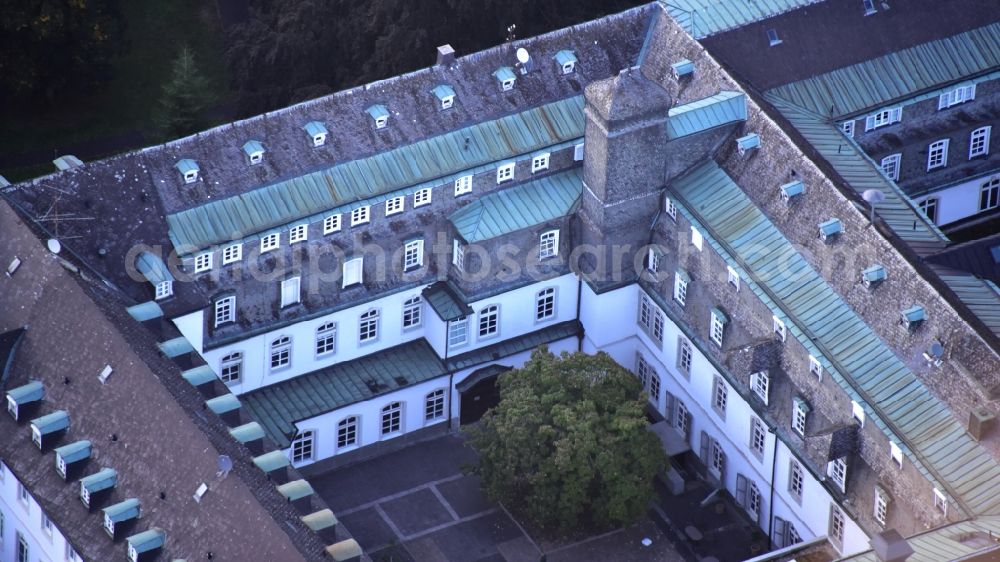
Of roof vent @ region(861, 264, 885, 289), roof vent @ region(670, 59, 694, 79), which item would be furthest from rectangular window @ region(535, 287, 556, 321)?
roof vent @ region(861, 264, 885, 289)

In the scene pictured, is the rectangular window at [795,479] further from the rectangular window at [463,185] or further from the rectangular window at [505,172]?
the rectangular window at [463,185]

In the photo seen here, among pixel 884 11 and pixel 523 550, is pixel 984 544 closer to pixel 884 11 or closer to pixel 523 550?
pixel 523 550

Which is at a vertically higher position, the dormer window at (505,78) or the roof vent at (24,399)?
the dormer window at (505,78)

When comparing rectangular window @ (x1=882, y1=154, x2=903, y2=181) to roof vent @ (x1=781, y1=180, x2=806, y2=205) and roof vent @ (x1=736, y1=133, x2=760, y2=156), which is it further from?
roof vent @ (x1=781, y1=180, x2=806, y2=205)

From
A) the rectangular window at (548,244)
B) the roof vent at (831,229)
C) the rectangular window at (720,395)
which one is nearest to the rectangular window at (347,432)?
the rectangular window at (548,244)

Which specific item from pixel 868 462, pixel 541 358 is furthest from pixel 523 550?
pixel 868 462

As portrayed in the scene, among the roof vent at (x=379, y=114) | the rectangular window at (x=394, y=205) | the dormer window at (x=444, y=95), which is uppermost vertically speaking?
the dormer window at (x=444, y=95)

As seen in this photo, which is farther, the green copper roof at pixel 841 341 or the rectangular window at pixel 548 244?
the rectangular window at pixel 548 244
